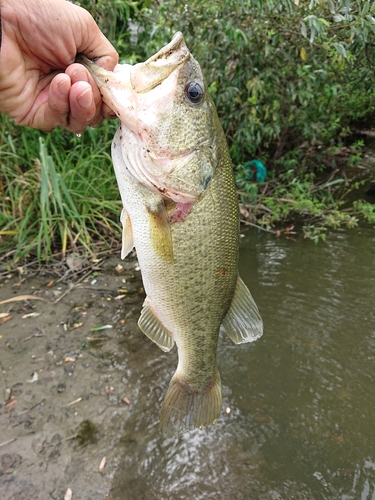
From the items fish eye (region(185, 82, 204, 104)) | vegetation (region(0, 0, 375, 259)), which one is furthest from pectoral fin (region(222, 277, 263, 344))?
vegetation (region(0, 0, 375, 259))

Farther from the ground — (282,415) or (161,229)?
(161,229)

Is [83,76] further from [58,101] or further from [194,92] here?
[194,92]

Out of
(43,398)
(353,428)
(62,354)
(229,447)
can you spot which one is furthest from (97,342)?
(353,428)

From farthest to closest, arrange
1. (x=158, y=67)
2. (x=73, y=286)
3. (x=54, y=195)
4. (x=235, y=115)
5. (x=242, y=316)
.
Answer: (x=235, y=115)
(x=54, y=195)
(x=73, y=286)
(x=242, y=316)
(x=158, y=67)

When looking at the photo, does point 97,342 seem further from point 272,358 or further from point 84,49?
point 84,49

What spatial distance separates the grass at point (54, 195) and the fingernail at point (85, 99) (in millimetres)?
2473

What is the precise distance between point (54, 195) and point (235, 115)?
8.27 ft

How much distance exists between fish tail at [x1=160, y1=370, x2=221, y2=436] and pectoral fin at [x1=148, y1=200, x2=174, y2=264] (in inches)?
28.5

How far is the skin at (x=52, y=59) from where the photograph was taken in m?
1.38

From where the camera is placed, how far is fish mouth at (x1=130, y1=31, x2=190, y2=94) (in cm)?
131

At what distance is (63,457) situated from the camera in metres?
2.24

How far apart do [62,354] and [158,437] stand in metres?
1.01

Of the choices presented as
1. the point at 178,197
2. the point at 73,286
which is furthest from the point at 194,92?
the point at 73,286

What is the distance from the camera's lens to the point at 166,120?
1365mm
